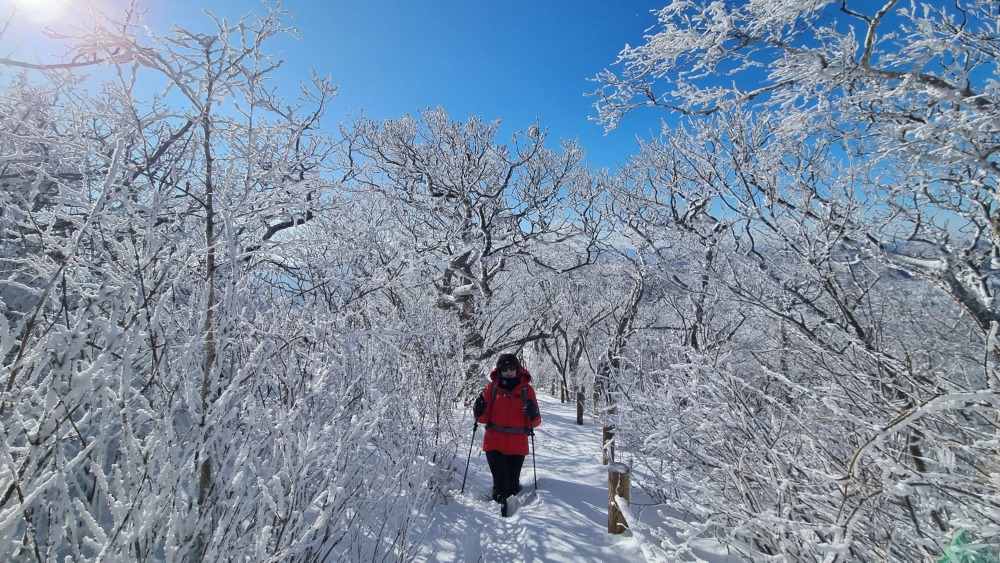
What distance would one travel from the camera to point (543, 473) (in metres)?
5.81

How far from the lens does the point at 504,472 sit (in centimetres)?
465

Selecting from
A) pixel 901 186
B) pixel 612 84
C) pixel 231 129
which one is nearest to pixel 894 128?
pixel 901 186

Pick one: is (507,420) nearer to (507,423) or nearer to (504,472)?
(507,423)

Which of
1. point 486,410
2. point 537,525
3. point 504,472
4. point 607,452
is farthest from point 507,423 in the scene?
point 607,452

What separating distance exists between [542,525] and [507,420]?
1.09m

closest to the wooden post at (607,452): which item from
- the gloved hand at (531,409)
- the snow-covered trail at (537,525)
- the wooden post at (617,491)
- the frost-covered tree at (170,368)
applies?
the snow-covered trail at (537,525)

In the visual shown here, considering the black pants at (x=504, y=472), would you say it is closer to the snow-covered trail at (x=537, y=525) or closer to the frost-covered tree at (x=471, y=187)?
the snow-covered trail at (x=537, y=525)

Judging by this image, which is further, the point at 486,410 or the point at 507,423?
the point at 486,410

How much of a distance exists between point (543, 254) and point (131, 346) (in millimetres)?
11970

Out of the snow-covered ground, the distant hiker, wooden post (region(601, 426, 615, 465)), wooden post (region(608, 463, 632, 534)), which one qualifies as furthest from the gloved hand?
wooden post (region(601, 426, 615, 465))

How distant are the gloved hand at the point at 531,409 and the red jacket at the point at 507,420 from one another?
0.04m

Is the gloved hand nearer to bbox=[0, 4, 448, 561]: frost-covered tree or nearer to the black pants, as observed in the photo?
the black pants

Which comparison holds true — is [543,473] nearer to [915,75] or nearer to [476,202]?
[915,75]

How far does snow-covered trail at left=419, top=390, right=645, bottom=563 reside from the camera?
3553 mm
